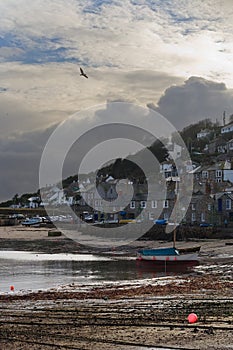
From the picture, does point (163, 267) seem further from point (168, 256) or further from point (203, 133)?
point (203, 133)

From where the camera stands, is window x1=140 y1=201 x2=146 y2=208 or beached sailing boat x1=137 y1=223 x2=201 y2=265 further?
window x1=140 y1=201 x2=146 y2=208

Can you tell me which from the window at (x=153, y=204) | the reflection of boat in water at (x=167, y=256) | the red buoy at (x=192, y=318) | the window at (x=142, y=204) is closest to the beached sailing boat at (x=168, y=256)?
the reflection of boat in water at (x=167, y=256)

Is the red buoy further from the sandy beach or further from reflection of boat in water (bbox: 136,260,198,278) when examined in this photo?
reflection of boat in water (bbox: 136,260,198,278)

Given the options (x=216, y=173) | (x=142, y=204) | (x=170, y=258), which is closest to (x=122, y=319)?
(x=170, y=258)

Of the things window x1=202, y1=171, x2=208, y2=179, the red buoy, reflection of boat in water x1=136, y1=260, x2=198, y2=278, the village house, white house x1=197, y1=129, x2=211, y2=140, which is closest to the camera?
the red buoy

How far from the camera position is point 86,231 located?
87438 mm

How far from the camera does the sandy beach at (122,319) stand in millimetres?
10977

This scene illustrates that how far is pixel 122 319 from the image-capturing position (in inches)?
542

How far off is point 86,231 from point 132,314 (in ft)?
240

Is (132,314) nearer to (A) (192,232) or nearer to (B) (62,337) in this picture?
(B) (62,337)

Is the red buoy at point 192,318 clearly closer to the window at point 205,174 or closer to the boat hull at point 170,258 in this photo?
the boat hull at point 170,258

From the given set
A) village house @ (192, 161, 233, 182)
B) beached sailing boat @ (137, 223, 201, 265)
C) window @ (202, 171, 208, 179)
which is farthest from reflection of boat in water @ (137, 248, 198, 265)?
window @ (202, 171, 208, 179)

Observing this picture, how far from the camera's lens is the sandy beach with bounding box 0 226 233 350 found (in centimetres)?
1098

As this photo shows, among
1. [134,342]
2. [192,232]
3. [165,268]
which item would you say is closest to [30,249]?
[192,232]
